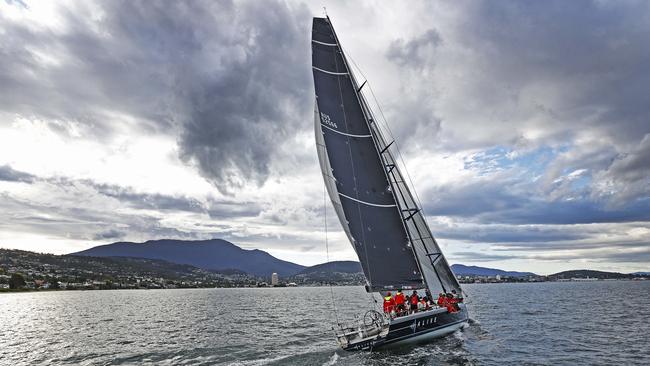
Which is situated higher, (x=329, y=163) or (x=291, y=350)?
(x=329, y=163)

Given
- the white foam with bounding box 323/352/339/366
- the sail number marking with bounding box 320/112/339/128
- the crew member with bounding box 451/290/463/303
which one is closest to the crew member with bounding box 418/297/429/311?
the crew member with bounding box 451/290/463/303

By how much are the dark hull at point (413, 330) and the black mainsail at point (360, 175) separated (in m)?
1.85

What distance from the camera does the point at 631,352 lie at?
990 inches

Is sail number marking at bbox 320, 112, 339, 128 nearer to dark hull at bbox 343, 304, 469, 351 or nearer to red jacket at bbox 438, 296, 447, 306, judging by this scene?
dark hull at bbox 343, 304, 469, 351

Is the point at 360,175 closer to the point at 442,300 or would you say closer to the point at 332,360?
the point at 442,300

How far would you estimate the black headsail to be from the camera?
23156 millimetres

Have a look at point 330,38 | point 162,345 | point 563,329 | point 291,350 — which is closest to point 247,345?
point 291,350

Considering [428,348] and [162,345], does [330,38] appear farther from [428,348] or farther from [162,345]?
[162,345]

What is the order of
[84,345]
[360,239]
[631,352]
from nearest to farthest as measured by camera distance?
[360,239]
[631,352]
[84,345]

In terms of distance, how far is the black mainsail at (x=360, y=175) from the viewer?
23172mm

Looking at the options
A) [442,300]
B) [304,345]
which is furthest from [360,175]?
[304,345]

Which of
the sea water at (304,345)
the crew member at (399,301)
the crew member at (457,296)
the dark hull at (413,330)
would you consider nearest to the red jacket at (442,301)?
the dark hull at (413,330)

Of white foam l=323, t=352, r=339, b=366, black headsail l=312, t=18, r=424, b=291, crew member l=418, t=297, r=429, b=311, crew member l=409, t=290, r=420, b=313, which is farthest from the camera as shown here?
crew member l=418, t=297, r=429, b=311

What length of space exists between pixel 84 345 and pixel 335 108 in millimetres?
25330
